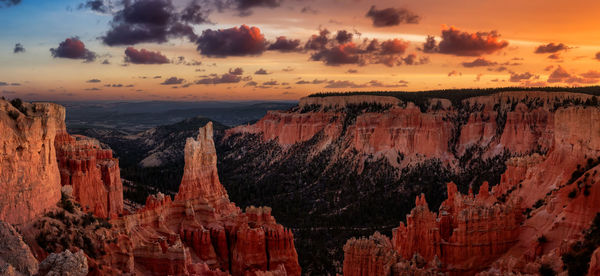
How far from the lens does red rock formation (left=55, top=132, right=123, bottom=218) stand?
2994 cm

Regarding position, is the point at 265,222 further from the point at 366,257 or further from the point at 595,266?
the point at 595,266

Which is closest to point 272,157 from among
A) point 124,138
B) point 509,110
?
point 509,110

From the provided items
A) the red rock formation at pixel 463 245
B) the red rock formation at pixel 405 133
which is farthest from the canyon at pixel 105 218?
the red rock formation at pixel 405 133

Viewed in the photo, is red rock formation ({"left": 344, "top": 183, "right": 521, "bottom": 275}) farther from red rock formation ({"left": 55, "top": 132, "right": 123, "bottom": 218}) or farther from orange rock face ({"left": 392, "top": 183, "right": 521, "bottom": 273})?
red rock formation ({"left": 55, "top": 132, "right": 123, "bottom": 218})

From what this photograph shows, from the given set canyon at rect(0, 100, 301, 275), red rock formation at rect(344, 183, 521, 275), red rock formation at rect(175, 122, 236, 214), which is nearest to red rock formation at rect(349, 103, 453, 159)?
red rock formation at rect(175, 122, 236, 214)

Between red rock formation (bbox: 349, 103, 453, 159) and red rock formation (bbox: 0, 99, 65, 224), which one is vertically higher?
red rock formation (bbox: 0, 99, 65, 224)

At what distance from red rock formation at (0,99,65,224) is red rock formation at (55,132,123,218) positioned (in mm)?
6959

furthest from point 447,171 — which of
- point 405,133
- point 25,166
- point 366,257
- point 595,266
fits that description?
point 25,166

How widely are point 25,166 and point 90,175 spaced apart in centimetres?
1126

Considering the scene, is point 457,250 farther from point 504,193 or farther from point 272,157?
point 272,157

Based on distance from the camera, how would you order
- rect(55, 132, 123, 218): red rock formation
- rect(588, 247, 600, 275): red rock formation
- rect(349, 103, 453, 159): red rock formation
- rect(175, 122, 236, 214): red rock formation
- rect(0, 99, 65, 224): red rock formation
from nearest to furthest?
1. rect(588, 247, 600, 275): red rock formation
2. rect(0, 99, 65, 224): red rock formation
3. rect(55, 132, 123, 218): red rock formation
4. rect(175, 122, 236, 214): red rock formation
5. rect(349, 103, 453, 159): red rock formation

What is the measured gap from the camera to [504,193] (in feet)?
121

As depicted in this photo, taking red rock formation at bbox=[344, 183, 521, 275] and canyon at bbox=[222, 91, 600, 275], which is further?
red rock formation at bbox=[344, 183, 521, 275]

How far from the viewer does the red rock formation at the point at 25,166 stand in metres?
18.9
